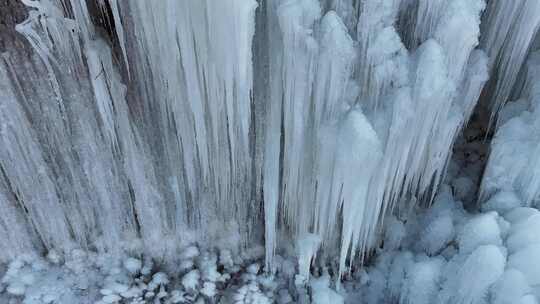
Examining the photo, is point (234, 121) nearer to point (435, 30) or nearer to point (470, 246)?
point (435, 30)

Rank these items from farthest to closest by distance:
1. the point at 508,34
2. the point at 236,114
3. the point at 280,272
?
the point at 280,272 → the point at 508,34 → the point at 236,114

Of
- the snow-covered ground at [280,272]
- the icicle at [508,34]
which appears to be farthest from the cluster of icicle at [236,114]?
the snow-covered ground at [280,272]

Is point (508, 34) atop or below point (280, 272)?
atop

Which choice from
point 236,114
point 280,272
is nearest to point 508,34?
point 236,114

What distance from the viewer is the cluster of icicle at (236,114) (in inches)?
99.5

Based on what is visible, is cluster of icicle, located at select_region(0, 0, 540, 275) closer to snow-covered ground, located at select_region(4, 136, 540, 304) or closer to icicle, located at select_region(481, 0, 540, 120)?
icicle, located at select_region(481, 0, 540, 120)

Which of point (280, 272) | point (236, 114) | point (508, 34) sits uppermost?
point (508, 34)

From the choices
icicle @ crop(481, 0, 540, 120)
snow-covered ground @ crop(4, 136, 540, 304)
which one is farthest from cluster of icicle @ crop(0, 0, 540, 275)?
snow-covered ground @ crop(4, 136, 540, 304)

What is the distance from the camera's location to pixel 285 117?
2.81 m

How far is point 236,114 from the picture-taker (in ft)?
9.34

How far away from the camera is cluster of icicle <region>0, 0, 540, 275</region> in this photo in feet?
8.29

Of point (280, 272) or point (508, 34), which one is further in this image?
point (280, 272)

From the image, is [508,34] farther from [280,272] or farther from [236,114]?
[280,272]

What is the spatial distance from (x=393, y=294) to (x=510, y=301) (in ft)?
2.76
